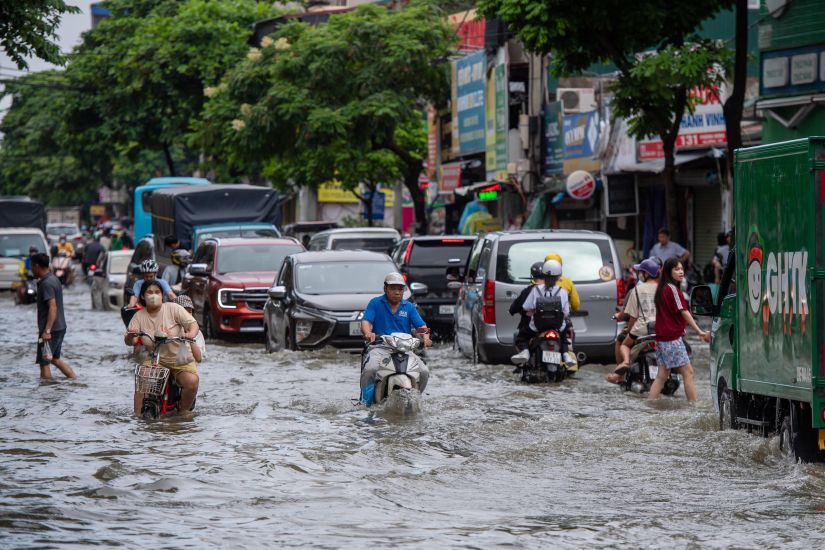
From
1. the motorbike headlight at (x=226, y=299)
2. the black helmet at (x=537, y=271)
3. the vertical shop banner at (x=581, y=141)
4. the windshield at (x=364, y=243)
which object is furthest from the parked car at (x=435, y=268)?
the vertical shop banner at (x=581, y=141)

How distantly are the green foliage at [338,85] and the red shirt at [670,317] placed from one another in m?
24.1

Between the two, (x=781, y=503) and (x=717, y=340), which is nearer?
(x=781, y=503)

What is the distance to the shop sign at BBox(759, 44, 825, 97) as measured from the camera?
76.2 ft

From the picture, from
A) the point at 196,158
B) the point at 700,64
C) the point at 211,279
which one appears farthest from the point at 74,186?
the point at 700,64

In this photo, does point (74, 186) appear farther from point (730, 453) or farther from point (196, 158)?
point (730, 453)

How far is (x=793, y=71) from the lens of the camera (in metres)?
23.6

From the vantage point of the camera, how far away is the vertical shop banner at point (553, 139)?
3569 centimetres

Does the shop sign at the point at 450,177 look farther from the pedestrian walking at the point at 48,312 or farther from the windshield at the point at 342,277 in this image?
the pedestrian walking at the point at 48,312

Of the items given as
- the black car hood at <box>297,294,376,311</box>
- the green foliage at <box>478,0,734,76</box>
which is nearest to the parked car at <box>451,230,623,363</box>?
the black car hood at <box>297,294,376,311</box>

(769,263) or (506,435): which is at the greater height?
(769,263)

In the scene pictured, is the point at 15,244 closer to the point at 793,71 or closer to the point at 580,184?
the point at 580,184

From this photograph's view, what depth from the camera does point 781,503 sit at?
31.1 ft

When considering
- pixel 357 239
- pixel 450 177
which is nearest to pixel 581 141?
pixel 357 239

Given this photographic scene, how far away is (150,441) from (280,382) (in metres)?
5.69
